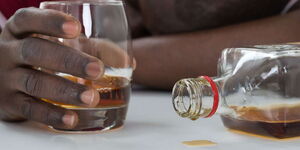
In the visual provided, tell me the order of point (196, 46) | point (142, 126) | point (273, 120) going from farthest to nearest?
point (196, 46) → point (142, 126) → point (273, 120)

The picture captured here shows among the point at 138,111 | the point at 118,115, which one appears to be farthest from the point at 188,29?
the point at 118,115

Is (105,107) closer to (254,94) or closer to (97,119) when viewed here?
(97,119)

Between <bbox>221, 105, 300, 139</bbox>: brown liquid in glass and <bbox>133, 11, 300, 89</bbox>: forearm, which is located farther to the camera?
<bbox>133, 11, 300, 89</bbox>: forearm

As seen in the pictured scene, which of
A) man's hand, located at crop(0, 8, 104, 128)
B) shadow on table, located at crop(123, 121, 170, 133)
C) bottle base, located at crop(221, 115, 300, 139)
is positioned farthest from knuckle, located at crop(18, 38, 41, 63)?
bottle base, located at crop(221, 115, 300, 139)

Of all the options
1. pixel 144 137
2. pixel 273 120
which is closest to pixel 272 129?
pixel 273 120

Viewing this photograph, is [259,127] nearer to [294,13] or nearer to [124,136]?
[124,136]

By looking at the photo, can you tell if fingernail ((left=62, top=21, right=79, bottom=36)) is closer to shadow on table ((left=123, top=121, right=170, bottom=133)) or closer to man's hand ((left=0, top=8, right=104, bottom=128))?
man's hand ((left=0, top=8, right=104, bottom=128))

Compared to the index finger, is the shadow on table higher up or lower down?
lower down
